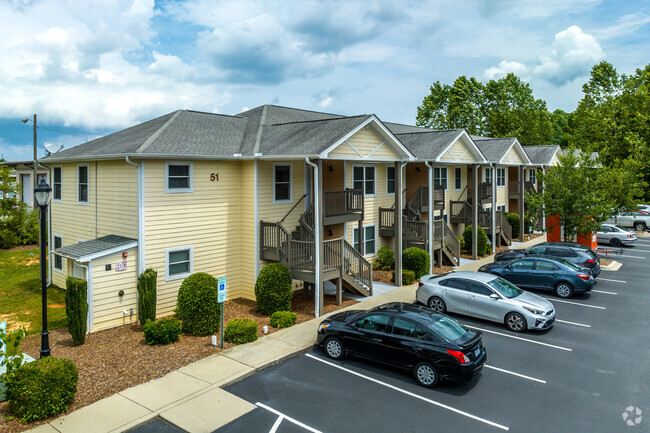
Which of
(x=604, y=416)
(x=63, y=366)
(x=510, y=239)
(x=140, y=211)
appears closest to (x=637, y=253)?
(x=510, y=239)

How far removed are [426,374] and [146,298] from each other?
29.2 ft

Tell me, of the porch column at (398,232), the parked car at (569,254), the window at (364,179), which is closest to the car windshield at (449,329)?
the porch column at (398,232)

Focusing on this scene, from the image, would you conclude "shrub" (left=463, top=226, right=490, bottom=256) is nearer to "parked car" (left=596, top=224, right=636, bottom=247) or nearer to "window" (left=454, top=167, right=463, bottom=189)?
"window" (left=454, top=167, right=463, bottom=189)

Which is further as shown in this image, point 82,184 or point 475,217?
point 475,217

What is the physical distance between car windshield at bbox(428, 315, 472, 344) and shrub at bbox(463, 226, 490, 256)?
17.3 m

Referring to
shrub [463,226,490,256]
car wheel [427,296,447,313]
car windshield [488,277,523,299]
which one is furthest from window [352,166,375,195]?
car windshield [488,277,523,299]

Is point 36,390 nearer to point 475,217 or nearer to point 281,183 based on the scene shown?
point 281,183

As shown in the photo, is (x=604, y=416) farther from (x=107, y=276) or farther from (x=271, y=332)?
(x=107, y=276)

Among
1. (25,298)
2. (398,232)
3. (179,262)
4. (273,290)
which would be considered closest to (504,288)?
(398,232)

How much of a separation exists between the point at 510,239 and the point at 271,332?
76.4 ft

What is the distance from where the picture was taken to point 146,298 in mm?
14320

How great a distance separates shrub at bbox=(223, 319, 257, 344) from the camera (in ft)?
43.7

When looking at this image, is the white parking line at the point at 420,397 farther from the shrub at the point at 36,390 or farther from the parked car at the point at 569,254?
the parked car at the point at 569,254

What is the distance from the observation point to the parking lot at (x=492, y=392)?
9055 millimetres
